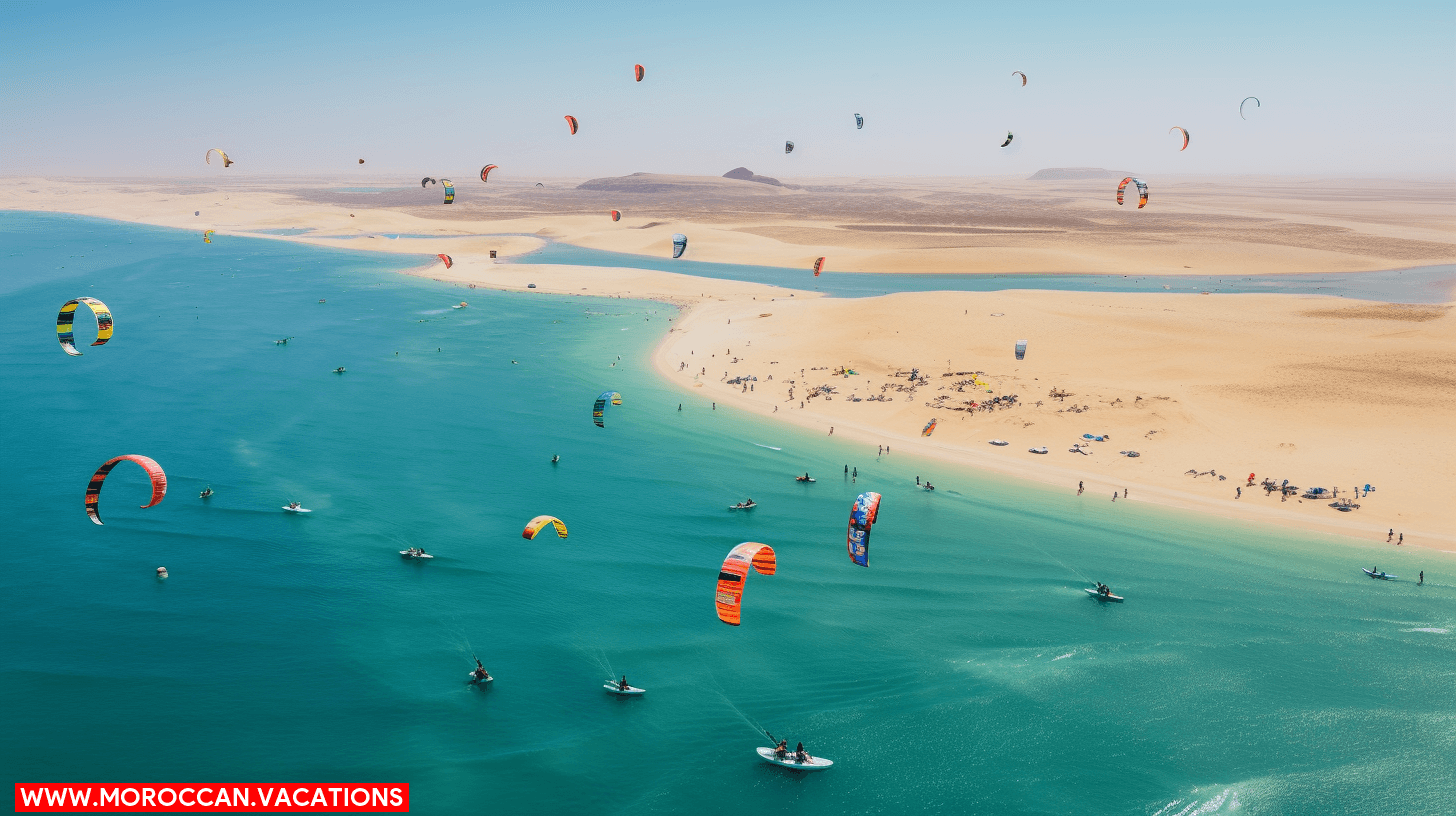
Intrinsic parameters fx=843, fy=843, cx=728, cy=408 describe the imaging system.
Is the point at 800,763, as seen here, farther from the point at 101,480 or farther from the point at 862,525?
the point at 101,480

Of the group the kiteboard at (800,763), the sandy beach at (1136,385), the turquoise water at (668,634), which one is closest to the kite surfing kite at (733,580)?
the turquoise water at (668,634)

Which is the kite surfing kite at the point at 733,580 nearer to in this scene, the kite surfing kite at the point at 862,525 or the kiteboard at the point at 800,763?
the kiteboard at the point at 800,763

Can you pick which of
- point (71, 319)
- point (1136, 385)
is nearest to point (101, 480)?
point (71, 319)

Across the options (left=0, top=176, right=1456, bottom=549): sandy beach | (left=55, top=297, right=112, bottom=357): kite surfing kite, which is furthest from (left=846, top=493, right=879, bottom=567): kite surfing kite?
(left=55, top=297, right=112, bottom=357): kite surfing kite

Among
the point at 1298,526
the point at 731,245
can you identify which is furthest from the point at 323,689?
the point at 731,245

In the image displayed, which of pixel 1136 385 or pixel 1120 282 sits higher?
pixel 1120 282

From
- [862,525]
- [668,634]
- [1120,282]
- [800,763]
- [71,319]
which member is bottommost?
[800,763]

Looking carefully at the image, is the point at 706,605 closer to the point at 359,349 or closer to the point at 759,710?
the point at 759,710
